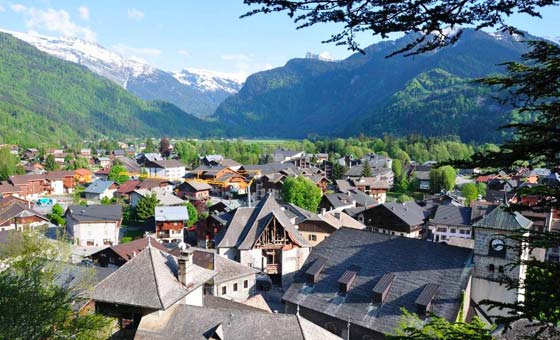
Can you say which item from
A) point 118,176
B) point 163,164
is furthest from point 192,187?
point 163,164

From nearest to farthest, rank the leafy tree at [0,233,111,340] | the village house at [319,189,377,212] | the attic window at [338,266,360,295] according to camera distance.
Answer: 1. the leafy tree at [0,233,111,340]
2. the attic window at [338,266,360,295]
3. the village house at [319,189,377,212]

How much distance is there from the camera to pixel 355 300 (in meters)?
25.3

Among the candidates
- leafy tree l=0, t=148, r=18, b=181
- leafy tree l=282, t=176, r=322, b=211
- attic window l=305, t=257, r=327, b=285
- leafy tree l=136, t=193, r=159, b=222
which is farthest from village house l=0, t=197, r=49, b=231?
leafy tree l=0, t=148, r=18, b=181

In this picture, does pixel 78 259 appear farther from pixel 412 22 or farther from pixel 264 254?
pixel 412 22

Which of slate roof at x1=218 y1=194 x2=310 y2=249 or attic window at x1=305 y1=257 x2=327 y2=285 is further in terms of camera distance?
slate roof at x1=218 y1=194 x2=310 y2=249

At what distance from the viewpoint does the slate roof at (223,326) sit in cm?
1914

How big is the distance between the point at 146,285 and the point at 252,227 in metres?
19.0

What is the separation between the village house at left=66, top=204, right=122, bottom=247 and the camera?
53.6 metres

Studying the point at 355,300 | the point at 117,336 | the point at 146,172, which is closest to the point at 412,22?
the point at 117,336

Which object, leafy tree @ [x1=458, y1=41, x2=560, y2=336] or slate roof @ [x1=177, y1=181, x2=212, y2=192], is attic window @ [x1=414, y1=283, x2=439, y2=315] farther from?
slate roof @ [x1=177, y1=181, x2=212, y2=192]

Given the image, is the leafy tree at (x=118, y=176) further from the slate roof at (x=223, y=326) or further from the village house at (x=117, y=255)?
the slate roof at (x=223, y=326)

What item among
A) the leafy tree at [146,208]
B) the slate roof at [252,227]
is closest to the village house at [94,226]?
the leafy tree at [146,208]

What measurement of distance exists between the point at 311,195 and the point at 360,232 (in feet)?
126

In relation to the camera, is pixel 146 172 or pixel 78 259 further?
pixel 146 172
